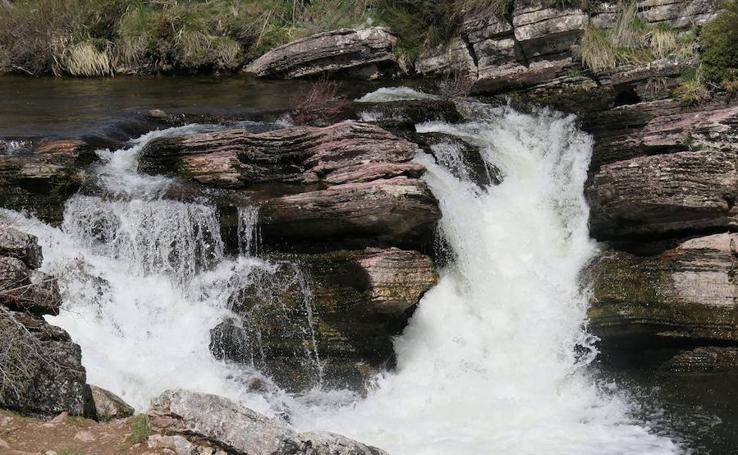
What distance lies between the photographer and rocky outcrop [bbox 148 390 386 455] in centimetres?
599

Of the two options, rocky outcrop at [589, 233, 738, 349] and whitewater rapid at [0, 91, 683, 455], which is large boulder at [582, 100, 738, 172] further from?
rocky outcrop at [589, 233, 738, 349]

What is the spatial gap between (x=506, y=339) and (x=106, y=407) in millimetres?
5788

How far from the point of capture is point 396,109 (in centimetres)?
1526

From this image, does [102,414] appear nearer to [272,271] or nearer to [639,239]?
[272,271]

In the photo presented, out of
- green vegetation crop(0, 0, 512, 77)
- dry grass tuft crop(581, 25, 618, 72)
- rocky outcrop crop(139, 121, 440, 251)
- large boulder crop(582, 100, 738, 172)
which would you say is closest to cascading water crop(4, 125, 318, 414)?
rocky outcrop crop(139, 121, 440, 251)

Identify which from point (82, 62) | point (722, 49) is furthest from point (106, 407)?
point (82, 62)

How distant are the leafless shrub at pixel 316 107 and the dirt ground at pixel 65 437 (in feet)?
29.5

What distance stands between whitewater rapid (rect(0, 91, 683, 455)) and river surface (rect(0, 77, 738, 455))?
21mm

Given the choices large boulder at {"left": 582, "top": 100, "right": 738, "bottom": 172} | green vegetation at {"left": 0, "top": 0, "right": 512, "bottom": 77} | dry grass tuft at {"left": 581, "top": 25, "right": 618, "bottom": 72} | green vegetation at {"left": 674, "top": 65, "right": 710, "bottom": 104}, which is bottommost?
large boulder at {"left": 582, "top": 100, "right": 738, "bottom": 172}

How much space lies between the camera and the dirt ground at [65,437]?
5938mm

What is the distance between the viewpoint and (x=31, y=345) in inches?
262

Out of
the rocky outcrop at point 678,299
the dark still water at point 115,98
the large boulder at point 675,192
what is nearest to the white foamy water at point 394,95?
the dark still water at point 115,98

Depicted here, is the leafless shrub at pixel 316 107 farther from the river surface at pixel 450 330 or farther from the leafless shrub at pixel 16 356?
the leafless shrub at pixel 16 356

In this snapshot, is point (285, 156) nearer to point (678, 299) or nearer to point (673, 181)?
point (673, 181)
